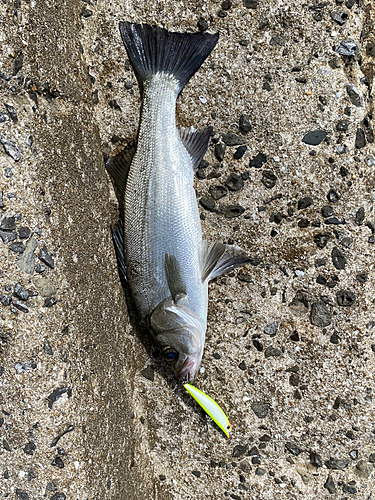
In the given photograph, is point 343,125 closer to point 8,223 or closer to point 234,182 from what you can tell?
point 234,182

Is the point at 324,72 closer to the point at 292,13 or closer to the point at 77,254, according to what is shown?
the point at 292,13

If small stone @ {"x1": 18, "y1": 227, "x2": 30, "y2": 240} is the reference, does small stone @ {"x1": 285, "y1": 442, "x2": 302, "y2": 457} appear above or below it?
below

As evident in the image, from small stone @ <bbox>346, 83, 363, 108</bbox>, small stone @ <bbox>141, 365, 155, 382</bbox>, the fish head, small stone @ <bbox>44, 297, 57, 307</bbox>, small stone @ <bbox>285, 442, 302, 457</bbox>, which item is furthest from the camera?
small stone @ <bbox>141, 365, 155, 382</bbox>

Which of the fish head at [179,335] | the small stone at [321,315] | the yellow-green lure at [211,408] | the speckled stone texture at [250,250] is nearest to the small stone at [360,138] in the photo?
the speckled stone texture at [250,250]

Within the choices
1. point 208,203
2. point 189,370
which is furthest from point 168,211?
point 189,370

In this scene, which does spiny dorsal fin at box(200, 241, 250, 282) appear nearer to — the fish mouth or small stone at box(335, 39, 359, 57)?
the fish mouth

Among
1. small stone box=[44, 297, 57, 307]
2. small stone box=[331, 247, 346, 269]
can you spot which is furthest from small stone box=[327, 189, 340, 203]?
small stone box=[44, 297, 57, 307]

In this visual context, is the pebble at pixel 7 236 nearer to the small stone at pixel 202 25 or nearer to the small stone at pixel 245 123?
the small stone at pixel 245 123
